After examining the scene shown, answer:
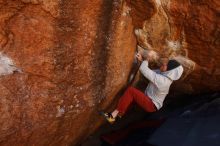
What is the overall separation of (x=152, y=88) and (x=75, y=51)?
4.09 feet

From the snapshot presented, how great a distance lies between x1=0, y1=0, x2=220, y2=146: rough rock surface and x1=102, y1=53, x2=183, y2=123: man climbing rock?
0.18m

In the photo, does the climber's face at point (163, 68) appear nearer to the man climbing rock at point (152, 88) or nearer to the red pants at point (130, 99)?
the man climbing rock at point (152, 88)

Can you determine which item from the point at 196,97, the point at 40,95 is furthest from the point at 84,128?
the point at 196,97

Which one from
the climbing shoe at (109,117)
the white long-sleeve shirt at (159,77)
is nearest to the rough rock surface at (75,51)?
the climbing shoe at (109,117)

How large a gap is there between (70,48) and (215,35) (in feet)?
5.44

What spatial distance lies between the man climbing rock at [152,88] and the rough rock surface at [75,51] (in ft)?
0.59

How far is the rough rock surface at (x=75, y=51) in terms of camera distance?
3.94 m

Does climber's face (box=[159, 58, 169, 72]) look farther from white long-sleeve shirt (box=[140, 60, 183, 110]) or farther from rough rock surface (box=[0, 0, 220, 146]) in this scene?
rough rock surface (box=[0, 0, 220, 146])

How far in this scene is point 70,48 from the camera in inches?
167

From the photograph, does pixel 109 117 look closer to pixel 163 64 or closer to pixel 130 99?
pixel 130 99

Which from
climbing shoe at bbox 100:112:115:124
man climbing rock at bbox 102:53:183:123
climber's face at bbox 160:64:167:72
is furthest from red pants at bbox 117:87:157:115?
climber's face at bbox 160:64:167:72

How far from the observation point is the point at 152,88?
5.04 meters

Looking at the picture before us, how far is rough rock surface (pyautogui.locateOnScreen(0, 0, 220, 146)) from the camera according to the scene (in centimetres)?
394

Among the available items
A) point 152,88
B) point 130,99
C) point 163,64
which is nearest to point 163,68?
point 163,64
